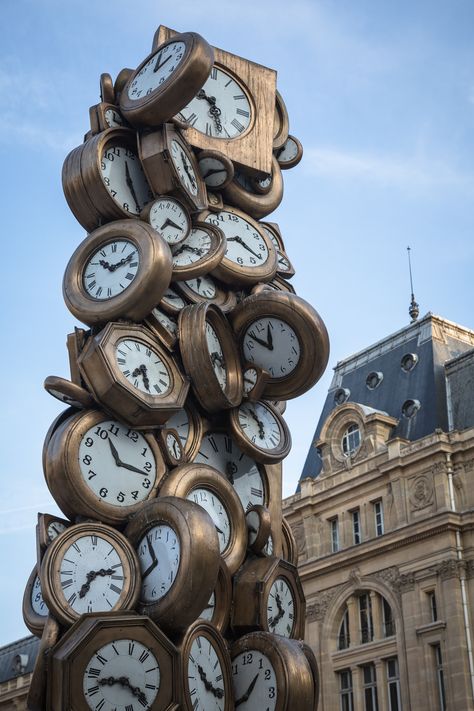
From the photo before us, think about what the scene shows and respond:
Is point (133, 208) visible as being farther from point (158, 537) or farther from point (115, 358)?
point (158, 537)

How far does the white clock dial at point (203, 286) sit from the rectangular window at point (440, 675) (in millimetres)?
25777

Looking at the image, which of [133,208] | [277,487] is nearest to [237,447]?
[277,487]

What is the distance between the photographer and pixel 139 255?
1073cm

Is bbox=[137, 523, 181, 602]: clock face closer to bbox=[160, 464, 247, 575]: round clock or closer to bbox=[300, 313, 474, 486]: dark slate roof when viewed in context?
bbox=[160, 464, 247, 575]: round clock

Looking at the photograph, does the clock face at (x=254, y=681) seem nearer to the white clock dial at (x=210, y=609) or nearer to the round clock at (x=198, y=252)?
the white clock dial at (x=210, y=609)

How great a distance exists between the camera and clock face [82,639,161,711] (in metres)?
8.81

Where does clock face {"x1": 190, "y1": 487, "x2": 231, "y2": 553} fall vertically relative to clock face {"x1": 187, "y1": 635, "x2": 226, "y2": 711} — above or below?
above

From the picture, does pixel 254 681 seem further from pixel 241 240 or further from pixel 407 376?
pixel 407 376

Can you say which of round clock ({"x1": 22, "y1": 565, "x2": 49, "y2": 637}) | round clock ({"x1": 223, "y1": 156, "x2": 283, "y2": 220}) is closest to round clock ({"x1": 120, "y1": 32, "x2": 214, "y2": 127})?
round clock ({"x1": 223, "y1": 156, "x2": 283, "y2": 220})

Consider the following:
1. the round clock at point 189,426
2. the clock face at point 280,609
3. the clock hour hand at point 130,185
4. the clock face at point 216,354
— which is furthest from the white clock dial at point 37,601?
the clock hour hand at point 130,185

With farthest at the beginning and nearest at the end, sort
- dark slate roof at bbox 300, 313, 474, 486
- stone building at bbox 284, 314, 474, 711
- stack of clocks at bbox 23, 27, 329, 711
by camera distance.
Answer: dark slate roof at bbox 300, 313, 474, 486 → stone building at bbox 284, 314, 474, 711 → stack of clocks at bbox 23, 27, 329, 711

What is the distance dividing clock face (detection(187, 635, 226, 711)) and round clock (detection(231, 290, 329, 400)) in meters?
3.28

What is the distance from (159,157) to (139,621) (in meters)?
5.30

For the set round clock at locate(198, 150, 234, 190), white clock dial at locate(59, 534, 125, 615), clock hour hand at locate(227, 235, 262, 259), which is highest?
round clock at locate(198, 150, 234, 190)
